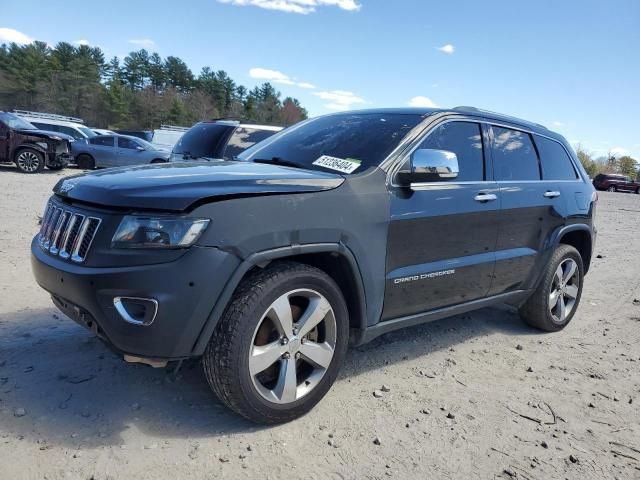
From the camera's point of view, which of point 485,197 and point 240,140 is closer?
point 485,197

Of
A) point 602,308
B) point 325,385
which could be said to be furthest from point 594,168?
point 325,385

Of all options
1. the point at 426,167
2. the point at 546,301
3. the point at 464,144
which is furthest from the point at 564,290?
the point at 426,167

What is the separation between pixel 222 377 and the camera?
2.53 meters

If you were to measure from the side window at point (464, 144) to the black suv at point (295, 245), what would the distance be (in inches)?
0.5

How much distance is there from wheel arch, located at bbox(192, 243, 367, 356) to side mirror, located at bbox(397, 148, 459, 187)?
25.5 inches

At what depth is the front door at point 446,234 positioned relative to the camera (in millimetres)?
3193

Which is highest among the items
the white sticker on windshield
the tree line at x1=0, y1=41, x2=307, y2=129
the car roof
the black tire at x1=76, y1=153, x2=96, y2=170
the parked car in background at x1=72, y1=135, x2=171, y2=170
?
the tree line at x1=0, y1=41, x2=307, y2=129

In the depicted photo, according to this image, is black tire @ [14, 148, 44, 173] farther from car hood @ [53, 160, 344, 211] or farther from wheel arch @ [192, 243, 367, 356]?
wheel arch @ [192, 243, 367, 356]

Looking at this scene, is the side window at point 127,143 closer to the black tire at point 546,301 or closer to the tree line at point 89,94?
the black tire at point 546,301

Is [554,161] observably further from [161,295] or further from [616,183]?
[616,183]

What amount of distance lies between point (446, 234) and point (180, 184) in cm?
182

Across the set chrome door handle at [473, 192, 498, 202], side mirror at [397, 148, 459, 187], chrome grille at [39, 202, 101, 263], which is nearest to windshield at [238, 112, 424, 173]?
side mirror at [397, 148, 459, 187]

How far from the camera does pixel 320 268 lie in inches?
118

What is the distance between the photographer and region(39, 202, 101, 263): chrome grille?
249 cm
